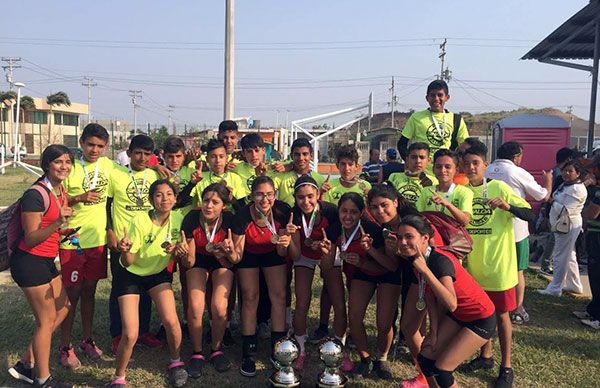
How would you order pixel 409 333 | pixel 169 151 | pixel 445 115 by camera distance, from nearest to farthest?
pixel 409 333, pixel 169 151, pixel 445 115

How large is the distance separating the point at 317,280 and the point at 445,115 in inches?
124

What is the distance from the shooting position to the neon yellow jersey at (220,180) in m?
4.75

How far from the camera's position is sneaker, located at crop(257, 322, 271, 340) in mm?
5023

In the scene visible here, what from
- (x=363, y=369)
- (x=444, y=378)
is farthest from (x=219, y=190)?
(x=444, y=378)

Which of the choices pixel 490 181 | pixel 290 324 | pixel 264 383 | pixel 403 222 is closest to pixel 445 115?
pixel 490 181

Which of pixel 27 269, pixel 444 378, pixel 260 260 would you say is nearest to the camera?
pixel 444 378

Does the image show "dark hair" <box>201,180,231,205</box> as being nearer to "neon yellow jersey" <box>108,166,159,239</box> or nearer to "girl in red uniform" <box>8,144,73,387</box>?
"neon yellow jersey" <box>108,166,159,239</box>

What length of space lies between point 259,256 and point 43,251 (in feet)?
5.80

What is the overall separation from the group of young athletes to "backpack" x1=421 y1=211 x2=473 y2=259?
0.06 meters

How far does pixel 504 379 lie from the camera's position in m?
4.04

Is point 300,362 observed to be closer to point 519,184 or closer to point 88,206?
point 88,206

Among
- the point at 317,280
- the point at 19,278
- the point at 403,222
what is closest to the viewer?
Answer: the point at 403,222

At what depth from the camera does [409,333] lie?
4.04 meters

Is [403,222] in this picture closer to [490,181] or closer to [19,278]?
[490,181]
